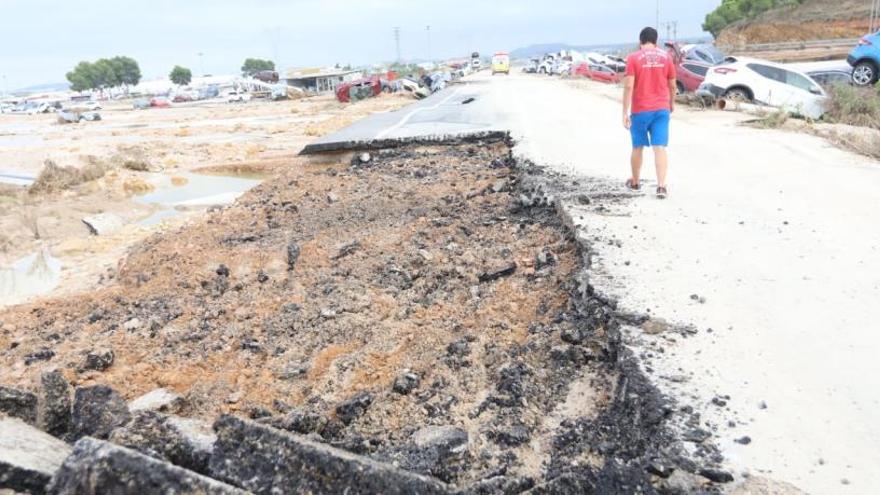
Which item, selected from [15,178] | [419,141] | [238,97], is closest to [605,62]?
[419,141]

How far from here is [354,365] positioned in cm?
421

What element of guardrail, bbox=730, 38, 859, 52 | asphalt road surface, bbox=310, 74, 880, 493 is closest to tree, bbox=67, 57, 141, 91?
guardrail, bbox=730, 38, 859, 52

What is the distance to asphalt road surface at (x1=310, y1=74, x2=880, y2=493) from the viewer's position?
2746 mm

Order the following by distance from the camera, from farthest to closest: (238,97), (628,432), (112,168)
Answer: (238,97), (112,168), (628,432)

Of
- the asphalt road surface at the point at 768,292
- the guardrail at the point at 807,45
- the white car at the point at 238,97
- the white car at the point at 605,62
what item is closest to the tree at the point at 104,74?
the white car at the point at 238,97

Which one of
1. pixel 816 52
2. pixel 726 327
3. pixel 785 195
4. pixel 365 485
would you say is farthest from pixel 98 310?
pixel 816 52

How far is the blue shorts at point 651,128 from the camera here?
263 inches

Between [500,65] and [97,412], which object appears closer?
[97,412]

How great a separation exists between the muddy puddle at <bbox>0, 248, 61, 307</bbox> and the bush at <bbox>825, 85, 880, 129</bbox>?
1472cm

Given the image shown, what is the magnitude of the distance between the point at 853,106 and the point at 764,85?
3453 mm

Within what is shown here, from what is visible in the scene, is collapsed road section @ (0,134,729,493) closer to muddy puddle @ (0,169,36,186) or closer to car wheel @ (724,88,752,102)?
muddy puddle @ (0,169,36,186)

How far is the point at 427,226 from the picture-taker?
701cm

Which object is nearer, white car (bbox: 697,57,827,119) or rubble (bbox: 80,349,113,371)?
rubble (bbox: 80,349,113,371)

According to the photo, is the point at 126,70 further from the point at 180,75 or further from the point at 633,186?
the point at 633,186
